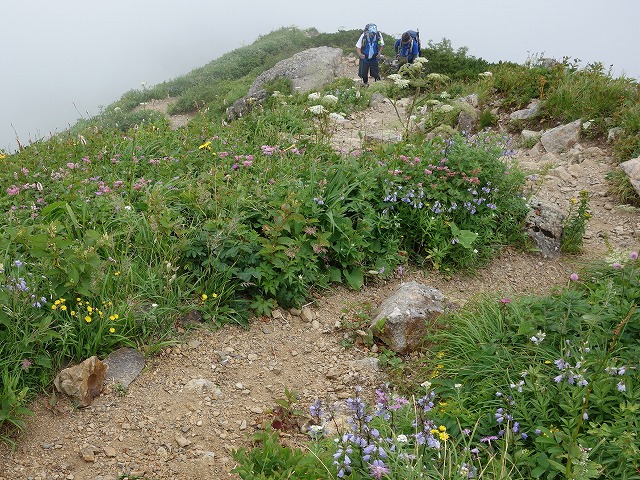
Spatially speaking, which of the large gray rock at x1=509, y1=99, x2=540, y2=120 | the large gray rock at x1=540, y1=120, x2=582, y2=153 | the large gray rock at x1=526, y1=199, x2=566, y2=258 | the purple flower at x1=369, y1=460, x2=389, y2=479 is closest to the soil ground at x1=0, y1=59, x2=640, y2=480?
the large gray rock at x1=526, y1=199, x2=566, y2=258

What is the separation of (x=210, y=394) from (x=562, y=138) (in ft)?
25.1

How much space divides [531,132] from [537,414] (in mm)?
7833

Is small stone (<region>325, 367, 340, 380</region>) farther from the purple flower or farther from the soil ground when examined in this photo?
the purple flower

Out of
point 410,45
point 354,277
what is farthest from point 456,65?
point 354,277

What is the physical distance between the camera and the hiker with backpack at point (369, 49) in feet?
49.9

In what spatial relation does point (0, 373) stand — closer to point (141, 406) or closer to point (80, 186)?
point (141, 406)

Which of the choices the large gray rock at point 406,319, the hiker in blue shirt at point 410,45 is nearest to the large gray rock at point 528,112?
the hiker in blue shirt at point 410,45

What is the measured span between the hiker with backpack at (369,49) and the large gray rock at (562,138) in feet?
23.8

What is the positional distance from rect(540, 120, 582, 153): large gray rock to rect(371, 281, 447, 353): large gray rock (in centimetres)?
568

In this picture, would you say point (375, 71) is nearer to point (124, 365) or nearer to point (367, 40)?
point (367, 40)

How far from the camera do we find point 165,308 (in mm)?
4336

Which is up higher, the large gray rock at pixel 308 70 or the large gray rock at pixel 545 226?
the large gray rock at pixel 308 70

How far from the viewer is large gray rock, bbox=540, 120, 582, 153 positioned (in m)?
9.05

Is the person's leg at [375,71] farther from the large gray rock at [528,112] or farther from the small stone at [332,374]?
the small stone at [332,374]
